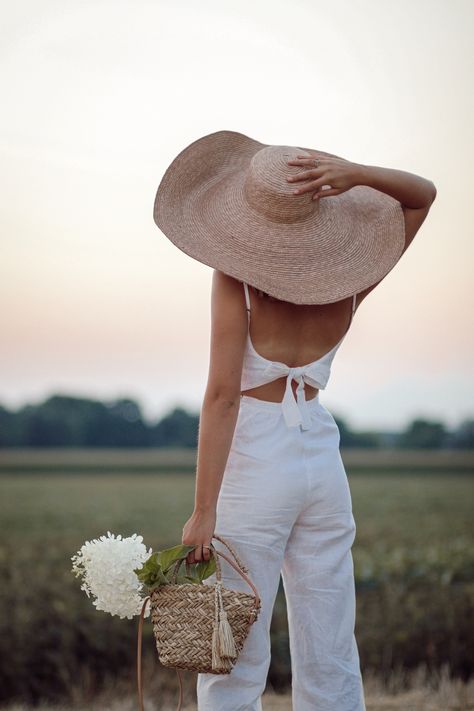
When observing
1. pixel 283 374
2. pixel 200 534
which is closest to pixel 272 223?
pixel 283 374

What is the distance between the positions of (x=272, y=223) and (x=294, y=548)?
1.00 m

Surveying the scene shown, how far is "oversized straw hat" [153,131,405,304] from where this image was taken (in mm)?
2578

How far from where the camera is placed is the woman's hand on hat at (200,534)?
2398 millimetres

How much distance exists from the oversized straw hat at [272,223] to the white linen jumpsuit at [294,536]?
6.7 inches

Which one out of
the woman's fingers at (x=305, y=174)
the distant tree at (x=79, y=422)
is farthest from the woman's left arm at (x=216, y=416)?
the distant tree at (x=79, y=422)

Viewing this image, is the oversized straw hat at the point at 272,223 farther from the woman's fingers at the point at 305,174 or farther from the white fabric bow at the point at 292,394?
the white fabric bow at the point at 292,394

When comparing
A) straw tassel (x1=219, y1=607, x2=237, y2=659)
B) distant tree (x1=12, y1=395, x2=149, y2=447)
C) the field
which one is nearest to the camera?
straw tassel (x1=219, y1=607, x2=237, y2=659)

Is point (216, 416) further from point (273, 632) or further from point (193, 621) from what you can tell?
point (273, 632)

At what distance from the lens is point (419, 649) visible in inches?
220

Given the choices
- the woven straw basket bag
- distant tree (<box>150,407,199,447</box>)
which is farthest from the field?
distant tree (<box>150,407,199,447</box>)

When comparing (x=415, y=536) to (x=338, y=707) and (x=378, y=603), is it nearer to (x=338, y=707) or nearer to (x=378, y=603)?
(x=378, y=603)

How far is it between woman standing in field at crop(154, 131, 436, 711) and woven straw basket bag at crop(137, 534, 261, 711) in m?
0.13

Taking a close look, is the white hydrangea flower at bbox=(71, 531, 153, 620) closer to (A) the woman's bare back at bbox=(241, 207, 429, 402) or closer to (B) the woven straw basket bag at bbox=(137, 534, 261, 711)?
(B) the woven straw basket bag at bbox=(137, 534, 261, 711)

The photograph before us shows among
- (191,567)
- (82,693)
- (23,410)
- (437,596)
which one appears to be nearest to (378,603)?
(437,596)
